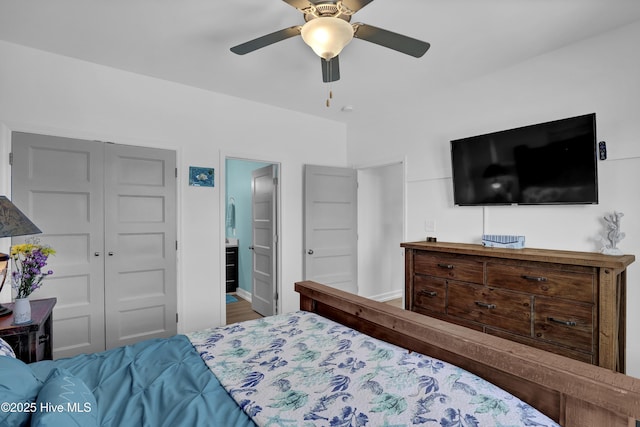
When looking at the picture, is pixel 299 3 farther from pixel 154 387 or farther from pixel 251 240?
pixel 251 240

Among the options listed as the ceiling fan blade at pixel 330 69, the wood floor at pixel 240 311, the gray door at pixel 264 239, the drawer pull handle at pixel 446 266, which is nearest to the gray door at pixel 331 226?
the gray door at pixel 264 239

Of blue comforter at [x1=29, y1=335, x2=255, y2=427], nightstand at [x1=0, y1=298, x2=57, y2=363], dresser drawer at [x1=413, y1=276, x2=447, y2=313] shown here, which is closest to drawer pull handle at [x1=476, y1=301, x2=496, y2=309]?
dresser drawer at [x1=413, y1=276, x2=447, y2=313]

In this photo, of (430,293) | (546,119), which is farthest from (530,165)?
(430,293)

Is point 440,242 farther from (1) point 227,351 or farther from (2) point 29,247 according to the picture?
(2) point 29,247

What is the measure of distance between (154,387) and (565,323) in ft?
8.10

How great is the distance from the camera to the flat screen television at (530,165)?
2334 millimetres

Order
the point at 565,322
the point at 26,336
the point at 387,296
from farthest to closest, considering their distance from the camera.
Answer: the point at 387,296 < the point at 565,322 < the point at 26,336

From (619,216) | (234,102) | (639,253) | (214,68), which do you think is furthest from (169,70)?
(639,253)

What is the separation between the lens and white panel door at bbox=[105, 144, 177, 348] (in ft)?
9.59

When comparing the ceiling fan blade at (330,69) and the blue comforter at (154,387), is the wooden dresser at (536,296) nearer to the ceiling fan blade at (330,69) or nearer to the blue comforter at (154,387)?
the ceiling fan blade at (330,69)

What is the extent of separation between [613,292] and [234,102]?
12.1 feet

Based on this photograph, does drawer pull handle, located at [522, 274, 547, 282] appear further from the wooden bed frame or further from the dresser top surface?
the wooden bed frame

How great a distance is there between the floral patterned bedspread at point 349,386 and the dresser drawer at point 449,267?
1.45m

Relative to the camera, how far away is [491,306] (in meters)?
2.54
